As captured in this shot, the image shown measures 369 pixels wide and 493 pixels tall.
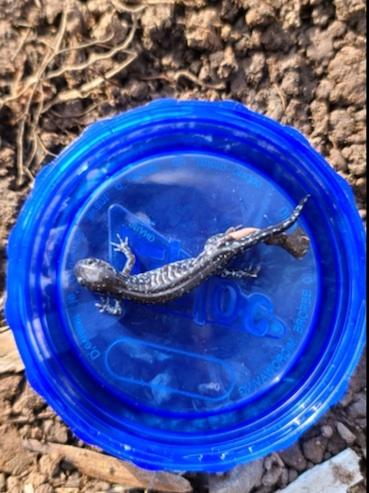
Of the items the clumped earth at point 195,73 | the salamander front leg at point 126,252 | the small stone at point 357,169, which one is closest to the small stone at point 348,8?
the clumped earth at point 195,73

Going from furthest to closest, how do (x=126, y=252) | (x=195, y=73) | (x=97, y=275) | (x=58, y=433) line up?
(x=195, y=73), (x=58, y=433), (x=126, y=252), (x=97, y=275)

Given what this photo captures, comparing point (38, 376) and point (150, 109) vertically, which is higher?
point (150, 109)

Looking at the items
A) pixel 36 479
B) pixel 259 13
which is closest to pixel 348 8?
pixel 259 13

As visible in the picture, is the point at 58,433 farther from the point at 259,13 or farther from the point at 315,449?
the point at 259,13

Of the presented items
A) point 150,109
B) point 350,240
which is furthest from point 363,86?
point 150,109

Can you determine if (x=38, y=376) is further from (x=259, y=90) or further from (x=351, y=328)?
(x=259, y=90)

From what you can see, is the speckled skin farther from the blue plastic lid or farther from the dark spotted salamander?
the blue plastic lid

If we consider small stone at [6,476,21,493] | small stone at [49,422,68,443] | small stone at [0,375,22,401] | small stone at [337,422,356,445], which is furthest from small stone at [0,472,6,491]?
small stone at [337,422,356,445]
